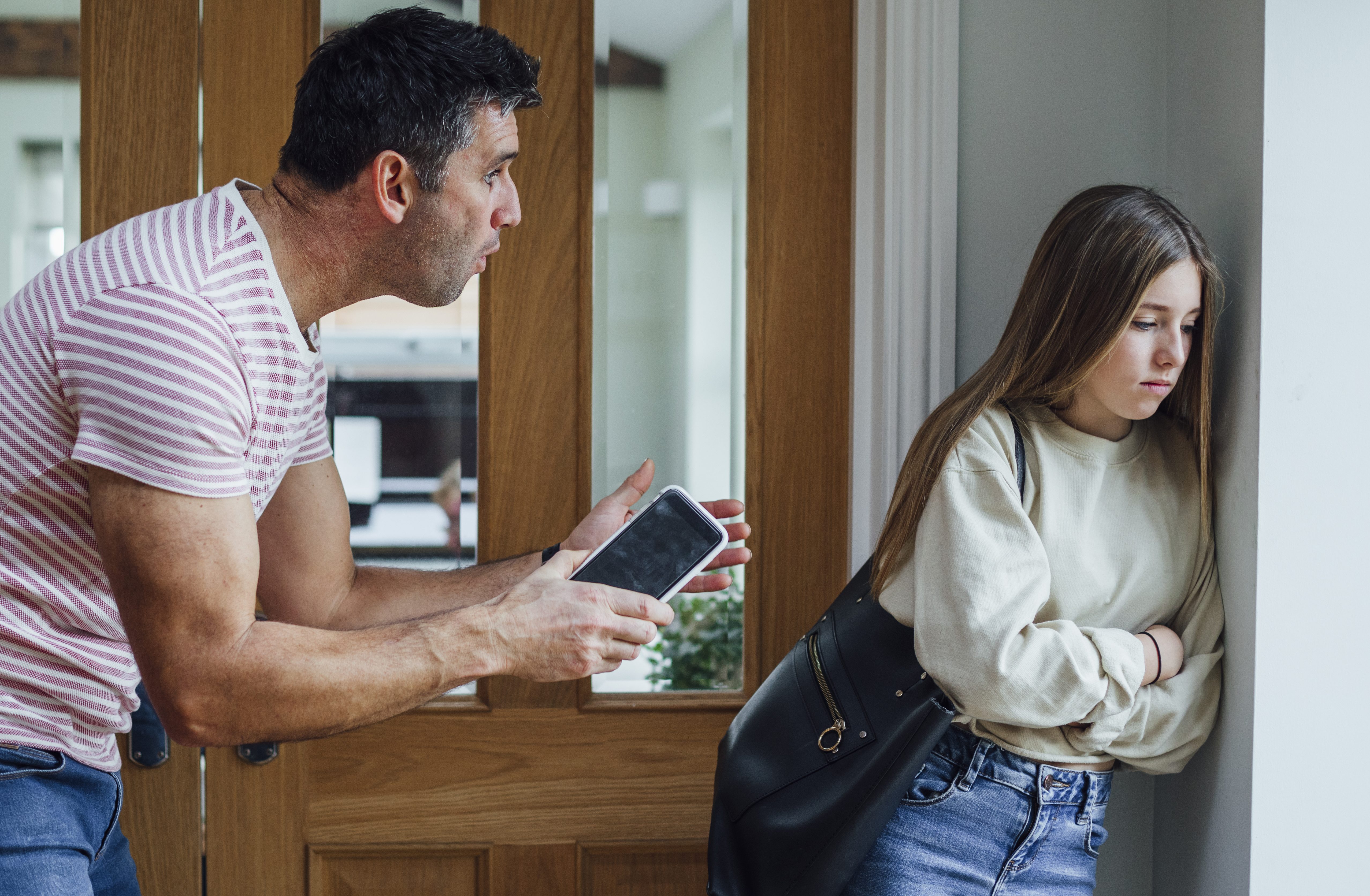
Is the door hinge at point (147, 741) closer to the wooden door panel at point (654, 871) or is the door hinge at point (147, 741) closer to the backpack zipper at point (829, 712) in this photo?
the wooden door panel at point (654, 871)

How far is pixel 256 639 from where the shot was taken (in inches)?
34.3

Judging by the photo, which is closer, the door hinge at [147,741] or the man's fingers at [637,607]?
the man's fingers at [637,607]

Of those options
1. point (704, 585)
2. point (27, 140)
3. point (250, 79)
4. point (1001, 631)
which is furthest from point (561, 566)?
point (27, 140)

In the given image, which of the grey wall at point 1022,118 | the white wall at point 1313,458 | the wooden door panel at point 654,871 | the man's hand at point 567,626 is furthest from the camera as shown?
the wooden door panel at point 654,871

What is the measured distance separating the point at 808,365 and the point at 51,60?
1.19 metres

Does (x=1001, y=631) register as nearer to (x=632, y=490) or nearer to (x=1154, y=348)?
(x=1154, y=348)

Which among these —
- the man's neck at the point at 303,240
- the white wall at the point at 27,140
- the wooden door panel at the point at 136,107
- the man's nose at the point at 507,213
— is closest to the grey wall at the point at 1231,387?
the man's nose at the point at 507,213

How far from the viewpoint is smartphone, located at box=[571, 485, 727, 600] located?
1085 mm

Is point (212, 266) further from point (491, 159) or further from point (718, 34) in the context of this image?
point (718, 34)

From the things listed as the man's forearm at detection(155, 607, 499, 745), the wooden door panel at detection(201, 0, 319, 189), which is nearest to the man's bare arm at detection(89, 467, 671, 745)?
the man's forearm at detection(155, 607, 499, 745)

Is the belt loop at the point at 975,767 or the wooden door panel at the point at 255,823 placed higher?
the belt loop at the point at 975,767

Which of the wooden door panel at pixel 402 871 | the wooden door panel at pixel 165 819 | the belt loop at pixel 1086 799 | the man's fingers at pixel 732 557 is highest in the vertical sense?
the man's fingers at pixel 732 557

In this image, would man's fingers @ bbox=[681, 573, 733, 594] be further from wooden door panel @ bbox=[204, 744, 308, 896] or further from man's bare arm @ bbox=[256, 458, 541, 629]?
wooden door panel @ bbox=[204, 744, 308, 896]

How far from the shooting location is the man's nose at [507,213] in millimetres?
1061
